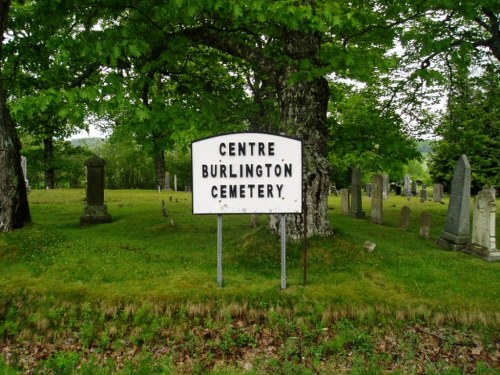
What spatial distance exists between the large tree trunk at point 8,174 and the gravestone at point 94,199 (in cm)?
309

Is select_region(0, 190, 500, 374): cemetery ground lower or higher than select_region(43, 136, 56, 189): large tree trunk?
lower

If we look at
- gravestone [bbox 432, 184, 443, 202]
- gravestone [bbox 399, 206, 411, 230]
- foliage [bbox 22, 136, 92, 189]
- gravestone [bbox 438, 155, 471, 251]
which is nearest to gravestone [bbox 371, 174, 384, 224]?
gravestone [bbox 399, 206, 411, 230]

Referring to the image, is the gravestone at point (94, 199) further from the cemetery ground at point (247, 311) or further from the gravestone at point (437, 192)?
the gravestone at point (437, 192)

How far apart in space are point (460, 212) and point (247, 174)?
20.7ft

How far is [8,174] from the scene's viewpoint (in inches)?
376

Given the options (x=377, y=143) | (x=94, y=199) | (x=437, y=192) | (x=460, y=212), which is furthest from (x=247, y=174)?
(x=437, y=192)

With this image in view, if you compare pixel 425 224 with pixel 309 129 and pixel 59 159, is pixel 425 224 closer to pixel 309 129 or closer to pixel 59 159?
pixel 309 129

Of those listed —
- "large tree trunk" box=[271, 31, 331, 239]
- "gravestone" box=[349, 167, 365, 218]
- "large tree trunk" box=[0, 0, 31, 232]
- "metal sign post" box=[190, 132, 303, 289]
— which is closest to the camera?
"metal sign post" box=[190, 132, 303, 289]

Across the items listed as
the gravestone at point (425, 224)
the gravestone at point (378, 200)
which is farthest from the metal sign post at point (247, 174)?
the gravestone at point (378, 200)

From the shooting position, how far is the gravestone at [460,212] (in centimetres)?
1010

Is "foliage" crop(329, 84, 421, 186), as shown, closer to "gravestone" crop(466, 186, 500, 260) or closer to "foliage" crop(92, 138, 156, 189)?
"gravestone" crop(466, 186, 500, 260)

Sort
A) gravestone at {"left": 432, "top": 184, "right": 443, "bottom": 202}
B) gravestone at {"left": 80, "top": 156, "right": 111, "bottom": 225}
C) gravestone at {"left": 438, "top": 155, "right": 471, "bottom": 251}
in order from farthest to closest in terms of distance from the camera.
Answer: gravestone at {"left": 432, "top": 184, "right": 443, "bottom": 202} → gravestone at {"left": 80, "top": 156, "right": 111, "bottom": 225} → gravestone at {"left": 438, "top": 155, "right": 471, "bottom": 251}

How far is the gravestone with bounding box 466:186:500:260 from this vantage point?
926 cm

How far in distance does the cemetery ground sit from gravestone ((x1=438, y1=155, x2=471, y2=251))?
1.15m
